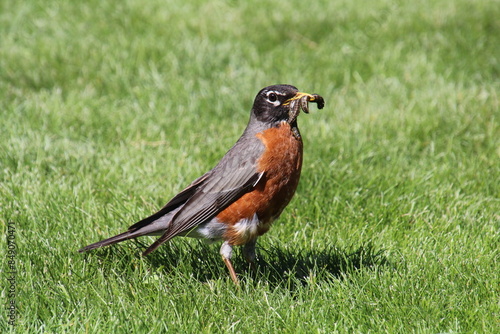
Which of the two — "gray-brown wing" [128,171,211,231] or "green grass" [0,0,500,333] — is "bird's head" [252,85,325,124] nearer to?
"gray-brown wing" [128,171,211,231]

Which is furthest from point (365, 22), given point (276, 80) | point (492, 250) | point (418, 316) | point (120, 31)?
point (418, 316)

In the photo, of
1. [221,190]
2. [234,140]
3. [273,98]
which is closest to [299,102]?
[273,98]

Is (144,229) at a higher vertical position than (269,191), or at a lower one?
lower

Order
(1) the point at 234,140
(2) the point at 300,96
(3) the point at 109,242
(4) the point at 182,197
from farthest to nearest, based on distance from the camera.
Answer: (1) the point at 234,140, (4) the point at 182,197, (2) the point at 300,96, (3) the point at 109,242

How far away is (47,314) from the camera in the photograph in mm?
3299

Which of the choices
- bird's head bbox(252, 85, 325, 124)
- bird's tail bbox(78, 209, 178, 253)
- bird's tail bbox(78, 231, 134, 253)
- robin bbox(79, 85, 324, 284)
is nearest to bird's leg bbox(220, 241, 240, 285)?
robin bbox(79, 85, 324, 284)

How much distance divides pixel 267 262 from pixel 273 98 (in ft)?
3.06

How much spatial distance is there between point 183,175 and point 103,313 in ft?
6.05

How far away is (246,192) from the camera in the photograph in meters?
3.75

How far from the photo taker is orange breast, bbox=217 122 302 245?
3721 mm

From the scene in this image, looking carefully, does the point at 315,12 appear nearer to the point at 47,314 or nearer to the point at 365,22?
the point at 365,22

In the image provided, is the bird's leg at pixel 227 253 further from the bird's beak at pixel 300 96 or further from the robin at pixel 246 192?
the bird's beak at pixel 300 96

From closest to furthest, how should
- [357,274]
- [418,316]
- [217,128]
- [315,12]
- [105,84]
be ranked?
[418,316] → [357,274] → [217,128] → [105,84] → [315,12]

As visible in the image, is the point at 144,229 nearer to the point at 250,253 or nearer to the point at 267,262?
the point at 250,253
